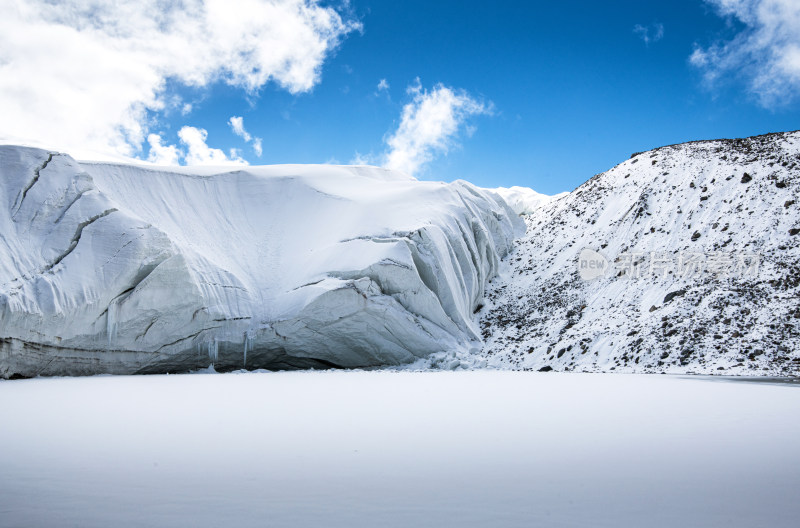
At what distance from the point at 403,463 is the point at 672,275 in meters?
16.7

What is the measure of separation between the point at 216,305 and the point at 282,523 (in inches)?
543

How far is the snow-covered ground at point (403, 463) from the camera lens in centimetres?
284

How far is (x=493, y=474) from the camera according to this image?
362cm

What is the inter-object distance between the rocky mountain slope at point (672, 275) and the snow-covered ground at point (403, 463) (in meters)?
7.92

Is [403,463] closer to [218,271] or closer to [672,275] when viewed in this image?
[218,271]

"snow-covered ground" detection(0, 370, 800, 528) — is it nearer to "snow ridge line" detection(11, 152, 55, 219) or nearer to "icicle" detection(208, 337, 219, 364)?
"icicle" detection(208, 337, 219, 364)

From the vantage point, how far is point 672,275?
17844 millimetres

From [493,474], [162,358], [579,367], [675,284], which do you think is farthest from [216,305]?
[675,284]

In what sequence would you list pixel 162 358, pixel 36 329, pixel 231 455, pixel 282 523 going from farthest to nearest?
1. pixel 162 358
2. pixel 36 329
3. pixel 231 455
4. pixel 282 523

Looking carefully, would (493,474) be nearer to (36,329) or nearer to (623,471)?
(623,471)

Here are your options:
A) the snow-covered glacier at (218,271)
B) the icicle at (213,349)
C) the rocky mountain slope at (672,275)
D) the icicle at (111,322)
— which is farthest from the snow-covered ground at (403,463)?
the icicle at (213,349)

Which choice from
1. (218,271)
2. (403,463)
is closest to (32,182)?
(218,271)

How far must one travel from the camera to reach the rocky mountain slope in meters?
14.4

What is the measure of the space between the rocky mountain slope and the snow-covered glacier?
286 centimetres
